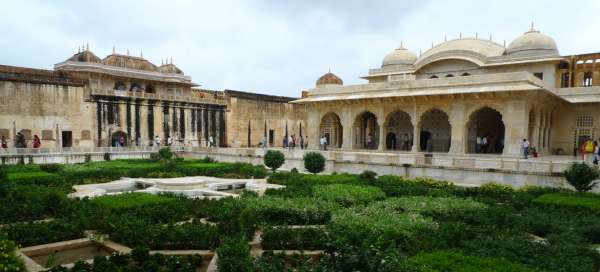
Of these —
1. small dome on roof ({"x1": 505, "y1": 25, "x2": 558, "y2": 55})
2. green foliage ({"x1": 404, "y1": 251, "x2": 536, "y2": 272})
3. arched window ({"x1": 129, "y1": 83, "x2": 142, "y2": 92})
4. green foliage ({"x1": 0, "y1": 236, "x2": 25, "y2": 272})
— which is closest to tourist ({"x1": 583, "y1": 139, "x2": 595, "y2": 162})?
small dome on roof ({"x1": 505, "y1": 25, "x2": 558, "y2": 55})

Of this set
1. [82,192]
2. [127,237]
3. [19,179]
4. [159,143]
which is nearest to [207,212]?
[127,237]

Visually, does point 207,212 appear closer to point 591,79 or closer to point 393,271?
point 393,271

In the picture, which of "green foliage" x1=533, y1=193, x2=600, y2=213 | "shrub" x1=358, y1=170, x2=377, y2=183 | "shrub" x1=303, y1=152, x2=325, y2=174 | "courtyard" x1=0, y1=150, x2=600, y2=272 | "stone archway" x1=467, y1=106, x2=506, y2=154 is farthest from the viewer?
"stone archway" x1=467, y1=106, x2=506, y2=154

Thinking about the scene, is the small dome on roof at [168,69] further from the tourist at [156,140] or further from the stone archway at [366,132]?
the stone archway at [366,132]

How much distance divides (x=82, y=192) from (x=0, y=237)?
7.99 meters

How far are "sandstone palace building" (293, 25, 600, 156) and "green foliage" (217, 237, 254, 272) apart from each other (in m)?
17.7

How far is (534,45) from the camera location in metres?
25.3

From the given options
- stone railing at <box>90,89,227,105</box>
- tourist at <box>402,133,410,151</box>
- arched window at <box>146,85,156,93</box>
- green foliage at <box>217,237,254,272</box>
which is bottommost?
green foliage at <box>217,237,254,272</box>

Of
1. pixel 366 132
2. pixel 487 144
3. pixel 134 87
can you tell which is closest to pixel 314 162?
pixel 487 144

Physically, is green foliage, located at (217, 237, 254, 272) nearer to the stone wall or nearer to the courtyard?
the courtyard

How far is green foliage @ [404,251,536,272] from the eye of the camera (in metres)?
5.49

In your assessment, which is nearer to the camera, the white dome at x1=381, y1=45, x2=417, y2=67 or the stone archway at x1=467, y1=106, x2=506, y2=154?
the stone archway at x1=467, y1=106, x2=506, y2=154

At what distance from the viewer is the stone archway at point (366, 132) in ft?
92.7

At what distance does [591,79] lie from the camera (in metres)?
25.4
